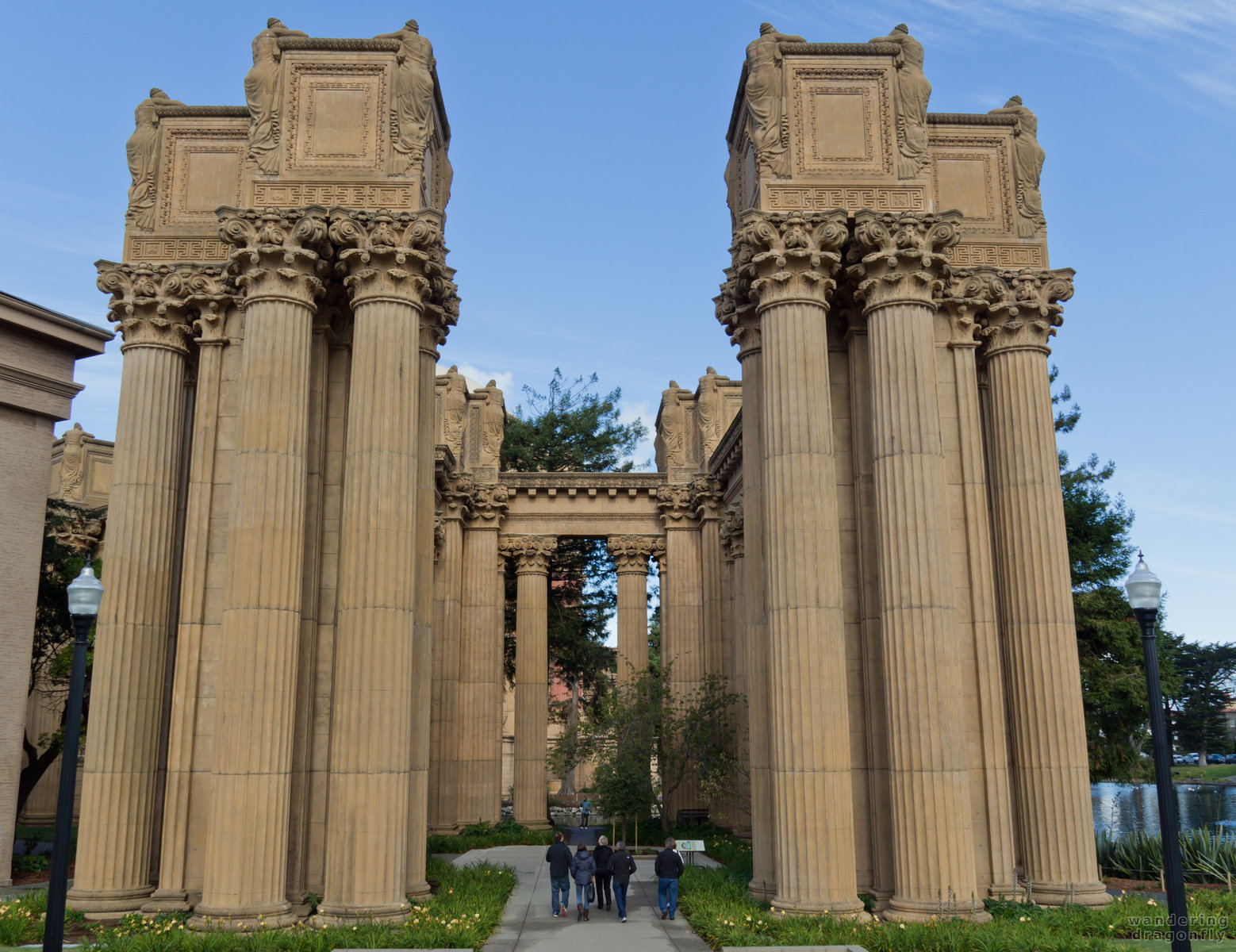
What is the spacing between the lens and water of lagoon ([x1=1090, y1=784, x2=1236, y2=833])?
42.6 m

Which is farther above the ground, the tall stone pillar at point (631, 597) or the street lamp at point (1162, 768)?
the tall stone pillar at point (631, 597)

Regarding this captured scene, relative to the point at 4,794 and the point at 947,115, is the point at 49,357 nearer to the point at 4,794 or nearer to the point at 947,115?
the point at 4,794

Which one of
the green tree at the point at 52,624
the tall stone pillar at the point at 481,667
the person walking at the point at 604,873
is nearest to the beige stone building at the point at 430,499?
the person walking at the point at 604,873

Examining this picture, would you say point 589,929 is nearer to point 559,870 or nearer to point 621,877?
point 621,877

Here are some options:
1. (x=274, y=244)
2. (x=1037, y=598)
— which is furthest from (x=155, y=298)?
(x=1037, y=598)

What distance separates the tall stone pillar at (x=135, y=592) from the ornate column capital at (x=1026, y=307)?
16.1m

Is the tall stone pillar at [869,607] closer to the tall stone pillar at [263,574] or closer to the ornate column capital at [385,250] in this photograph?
the ornate column capital at [385,250]

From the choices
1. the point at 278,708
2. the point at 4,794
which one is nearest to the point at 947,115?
the point at 278,708

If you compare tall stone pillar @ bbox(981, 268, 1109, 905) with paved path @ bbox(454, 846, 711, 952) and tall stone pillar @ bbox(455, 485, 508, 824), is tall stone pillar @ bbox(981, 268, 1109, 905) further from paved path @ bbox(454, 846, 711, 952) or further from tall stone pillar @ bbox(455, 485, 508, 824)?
tall stone pillar @ bbox(455, 485, 508, 824)

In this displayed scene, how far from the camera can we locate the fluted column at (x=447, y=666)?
119 ft

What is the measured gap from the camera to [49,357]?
2730 centimetres

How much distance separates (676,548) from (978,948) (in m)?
25.7

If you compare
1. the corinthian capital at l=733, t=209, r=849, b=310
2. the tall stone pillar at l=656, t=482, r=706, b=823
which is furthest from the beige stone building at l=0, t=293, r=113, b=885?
the tall stone pillar at l=656, t=482, r=706, b=823

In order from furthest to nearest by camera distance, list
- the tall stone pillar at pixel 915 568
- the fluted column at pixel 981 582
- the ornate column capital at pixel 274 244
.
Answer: the ornate column capital at pixel 274 244
the fluted column at pixel 981 582
the tall stone pillar at pixel 915 568
